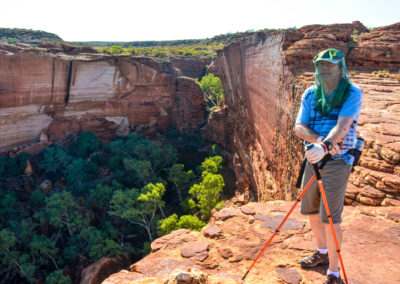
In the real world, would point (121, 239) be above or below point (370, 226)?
below

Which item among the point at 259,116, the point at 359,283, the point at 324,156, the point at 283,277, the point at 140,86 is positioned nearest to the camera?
the point at 324,156

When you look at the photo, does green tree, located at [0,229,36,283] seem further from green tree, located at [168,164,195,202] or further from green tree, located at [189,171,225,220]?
green tree, located at [168,164,195,202]

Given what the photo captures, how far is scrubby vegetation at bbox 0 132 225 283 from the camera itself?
39.9 ft

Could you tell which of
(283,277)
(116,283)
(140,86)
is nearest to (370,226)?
(283,277)

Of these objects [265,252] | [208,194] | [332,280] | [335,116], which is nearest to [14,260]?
[208,194]

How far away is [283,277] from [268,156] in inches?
284

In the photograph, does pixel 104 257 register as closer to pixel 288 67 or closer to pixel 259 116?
pixel 259 116

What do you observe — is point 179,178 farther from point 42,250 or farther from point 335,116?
point 335,116

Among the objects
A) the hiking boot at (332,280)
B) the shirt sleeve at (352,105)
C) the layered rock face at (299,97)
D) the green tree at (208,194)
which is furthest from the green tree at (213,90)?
the hiking boot at (332,280)

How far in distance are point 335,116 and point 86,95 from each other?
22.4 m

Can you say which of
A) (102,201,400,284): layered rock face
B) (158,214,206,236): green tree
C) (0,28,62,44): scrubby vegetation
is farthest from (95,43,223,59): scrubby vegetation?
(102,201,400,284): layered rock face

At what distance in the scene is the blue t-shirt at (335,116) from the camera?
207 cm

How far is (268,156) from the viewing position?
949cm

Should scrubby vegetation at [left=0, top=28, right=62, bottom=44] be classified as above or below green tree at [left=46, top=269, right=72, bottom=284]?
above
